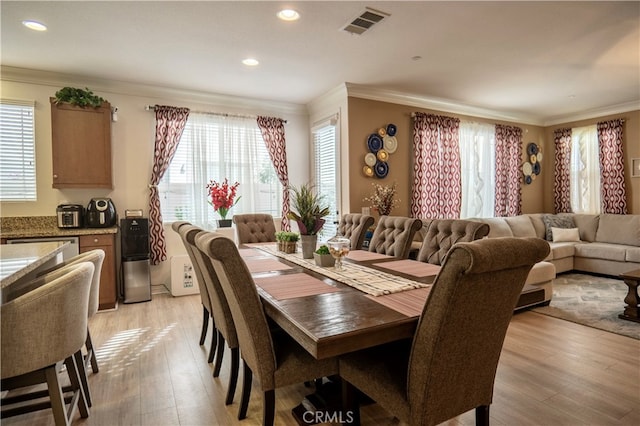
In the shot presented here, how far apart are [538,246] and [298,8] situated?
2409 millimetres

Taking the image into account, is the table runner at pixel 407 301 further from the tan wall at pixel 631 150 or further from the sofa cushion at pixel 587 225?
the tan wall at pixel 631 150

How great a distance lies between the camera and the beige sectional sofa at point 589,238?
199 inches

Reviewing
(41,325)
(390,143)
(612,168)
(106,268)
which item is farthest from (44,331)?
(612,168)

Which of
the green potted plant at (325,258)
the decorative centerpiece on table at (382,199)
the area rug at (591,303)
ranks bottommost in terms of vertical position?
the area rug at (591,303)

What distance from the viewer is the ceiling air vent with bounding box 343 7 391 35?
279 centimetres

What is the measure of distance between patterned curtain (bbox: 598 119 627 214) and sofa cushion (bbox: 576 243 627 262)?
0.93 meters

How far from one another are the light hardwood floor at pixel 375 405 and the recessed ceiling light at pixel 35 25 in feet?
8.93

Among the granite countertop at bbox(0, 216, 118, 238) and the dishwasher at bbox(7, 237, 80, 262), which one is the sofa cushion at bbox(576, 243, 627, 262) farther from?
the dishwasher at bbox(7, 237, 80, 262)

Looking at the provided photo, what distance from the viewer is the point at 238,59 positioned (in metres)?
3.71

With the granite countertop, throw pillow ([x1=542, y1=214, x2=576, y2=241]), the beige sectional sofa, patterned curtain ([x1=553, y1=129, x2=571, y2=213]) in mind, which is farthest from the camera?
patterned curtain ([x1=553, y1=129, x2=571, y2=213])

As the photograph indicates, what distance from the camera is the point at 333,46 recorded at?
3.41 meters

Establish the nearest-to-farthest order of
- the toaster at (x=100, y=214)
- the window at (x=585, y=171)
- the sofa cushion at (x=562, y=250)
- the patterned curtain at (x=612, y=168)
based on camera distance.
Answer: the toaster at (x=100, y=214) → the sofa cushion at (x=562, y=250) → the patterned curtain at (x=612, y=168) → the window at (x=585, y=171)

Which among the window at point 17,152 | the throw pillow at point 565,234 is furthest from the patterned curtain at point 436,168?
the window at point 17,152

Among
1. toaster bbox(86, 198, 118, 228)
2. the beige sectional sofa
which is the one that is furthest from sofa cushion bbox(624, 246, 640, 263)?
toaster bbox(86, 198, 118, 228)
